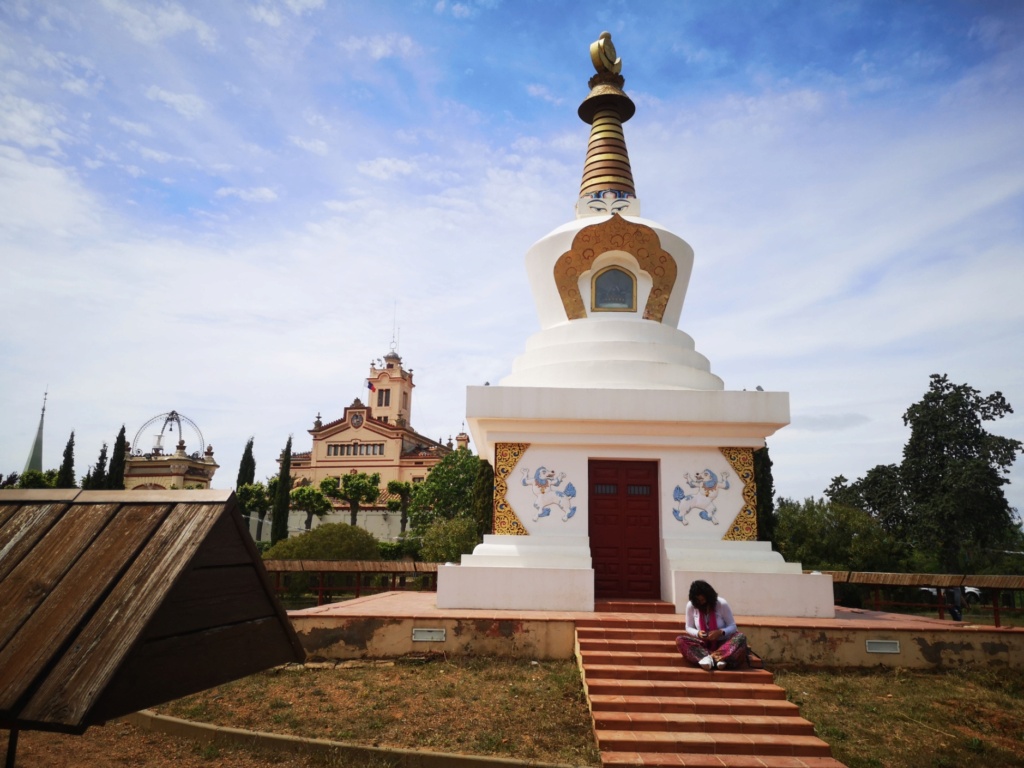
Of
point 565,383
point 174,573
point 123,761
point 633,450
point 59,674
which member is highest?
point 565,383

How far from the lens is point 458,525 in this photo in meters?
26.2

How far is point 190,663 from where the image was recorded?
2.57 m

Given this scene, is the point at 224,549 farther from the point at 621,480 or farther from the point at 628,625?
the point at 621,480

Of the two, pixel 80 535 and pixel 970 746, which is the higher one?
pixel 80 535

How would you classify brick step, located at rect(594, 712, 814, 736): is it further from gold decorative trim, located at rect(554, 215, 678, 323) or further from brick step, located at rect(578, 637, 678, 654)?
gold decorative trim, located at rect(554, 215, 678, 323)

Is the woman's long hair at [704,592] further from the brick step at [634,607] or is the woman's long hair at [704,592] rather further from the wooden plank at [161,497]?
the wooden plank at [161,497]

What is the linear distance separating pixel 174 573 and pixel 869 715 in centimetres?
762

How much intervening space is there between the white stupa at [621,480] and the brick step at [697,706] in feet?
10.4

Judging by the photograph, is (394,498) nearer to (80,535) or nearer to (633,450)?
(633,450)

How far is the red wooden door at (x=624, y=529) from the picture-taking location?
38.6 ft

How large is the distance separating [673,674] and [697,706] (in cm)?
68

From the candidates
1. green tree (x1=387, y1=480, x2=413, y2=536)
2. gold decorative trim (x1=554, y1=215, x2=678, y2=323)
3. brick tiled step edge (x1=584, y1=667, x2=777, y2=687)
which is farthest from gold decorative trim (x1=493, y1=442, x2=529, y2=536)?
green tree (x1=387, y1=480, x2=413, y2=536)

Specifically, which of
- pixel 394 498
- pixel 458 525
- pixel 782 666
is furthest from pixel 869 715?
pixel 394 498

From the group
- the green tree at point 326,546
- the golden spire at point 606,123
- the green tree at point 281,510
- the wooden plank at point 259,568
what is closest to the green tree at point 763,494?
the golden spire at point 606,123
